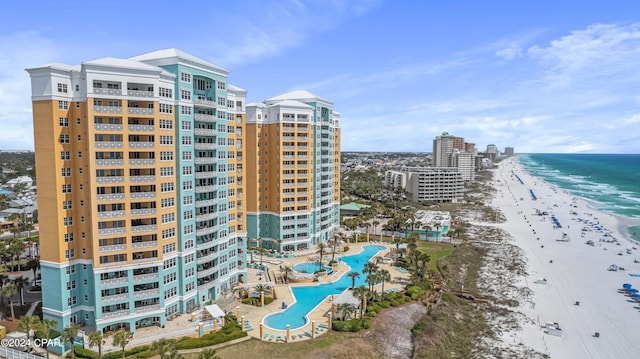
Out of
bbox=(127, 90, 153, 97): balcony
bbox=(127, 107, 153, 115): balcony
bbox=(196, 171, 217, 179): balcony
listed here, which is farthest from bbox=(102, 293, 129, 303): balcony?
bbox=(127, 90, 153, 97): balcony

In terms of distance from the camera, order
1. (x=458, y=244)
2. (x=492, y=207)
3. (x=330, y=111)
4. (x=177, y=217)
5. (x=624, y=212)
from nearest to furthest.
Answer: (x=177, y=217)
(x=330, y=111)
(x=458, y=244)
(x=624, y=212)
(x=492, y=207)

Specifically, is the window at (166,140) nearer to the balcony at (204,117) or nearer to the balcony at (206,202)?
the balcony at (204,117)

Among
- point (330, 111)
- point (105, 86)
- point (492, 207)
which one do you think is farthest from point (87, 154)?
point (492, 207)

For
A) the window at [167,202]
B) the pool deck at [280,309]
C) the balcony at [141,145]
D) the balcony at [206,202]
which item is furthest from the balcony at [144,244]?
the pool deck at [280,309]

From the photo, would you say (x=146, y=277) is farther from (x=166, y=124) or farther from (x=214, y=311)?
(x=166, y=124)

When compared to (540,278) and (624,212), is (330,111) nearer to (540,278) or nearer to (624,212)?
(540,278)

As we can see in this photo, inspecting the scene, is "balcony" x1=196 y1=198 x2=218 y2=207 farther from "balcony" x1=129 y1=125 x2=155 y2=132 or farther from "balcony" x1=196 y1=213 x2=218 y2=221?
"balcony" x1=129 y1=125 x2=155 y2=132
